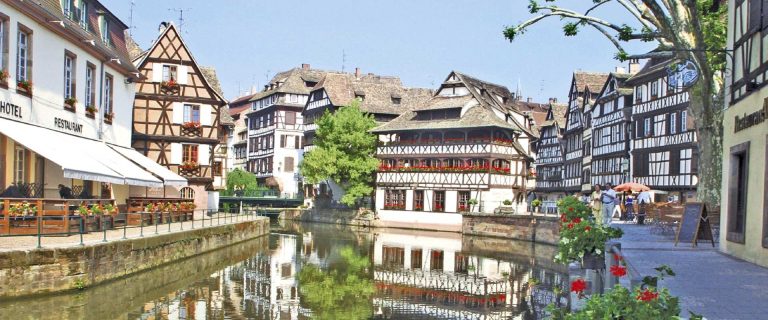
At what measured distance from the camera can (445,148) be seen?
52.0 meters

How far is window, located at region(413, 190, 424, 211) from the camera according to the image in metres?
52.5

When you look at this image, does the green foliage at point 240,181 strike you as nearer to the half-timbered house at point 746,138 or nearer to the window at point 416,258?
the window at point 416,258

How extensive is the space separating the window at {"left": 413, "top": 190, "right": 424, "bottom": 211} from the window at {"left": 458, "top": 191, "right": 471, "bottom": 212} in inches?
120

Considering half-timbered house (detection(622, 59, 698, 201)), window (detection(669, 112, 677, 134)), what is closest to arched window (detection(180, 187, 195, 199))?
half-timbered house (detection(622, 59, 698, 201))

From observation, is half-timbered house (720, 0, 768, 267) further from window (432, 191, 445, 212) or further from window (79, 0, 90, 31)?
window (432, 191, 445, 212)

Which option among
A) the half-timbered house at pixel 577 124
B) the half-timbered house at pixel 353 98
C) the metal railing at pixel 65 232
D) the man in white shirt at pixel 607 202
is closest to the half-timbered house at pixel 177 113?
the metal railing at pixel 65 232

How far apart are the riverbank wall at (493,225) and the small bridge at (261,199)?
6782mm

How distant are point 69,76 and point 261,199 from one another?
127 feet

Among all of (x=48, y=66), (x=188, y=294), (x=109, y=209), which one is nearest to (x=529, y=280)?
(x=188, y=294)

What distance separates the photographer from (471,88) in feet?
177

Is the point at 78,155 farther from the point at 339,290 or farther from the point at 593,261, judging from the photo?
the point at 593,261

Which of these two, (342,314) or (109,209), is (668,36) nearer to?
(342,314)

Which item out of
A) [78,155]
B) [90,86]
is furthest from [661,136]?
[78,155]

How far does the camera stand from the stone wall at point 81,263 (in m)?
14.7
